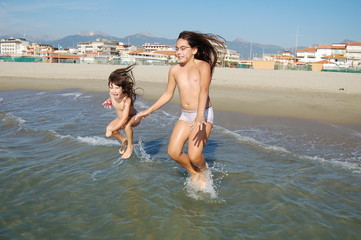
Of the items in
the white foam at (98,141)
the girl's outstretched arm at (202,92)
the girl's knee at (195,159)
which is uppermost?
the girl's outstretched arm at (202,92)

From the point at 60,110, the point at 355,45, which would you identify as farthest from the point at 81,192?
the point at 355,45

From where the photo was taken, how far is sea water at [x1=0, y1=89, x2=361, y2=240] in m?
3.25

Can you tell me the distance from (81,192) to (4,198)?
3.10ft

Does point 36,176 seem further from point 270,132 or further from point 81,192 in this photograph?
point 270,132

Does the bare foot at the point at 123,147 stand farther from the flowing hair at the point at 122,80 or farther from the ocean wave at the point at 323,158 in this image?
the ocean wave at the point at 323,158

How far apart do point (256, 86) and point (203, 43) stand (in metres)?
17.3

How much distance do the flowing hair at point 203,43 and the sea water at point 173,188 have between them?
1.76m

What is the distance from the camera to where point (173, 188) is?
14.0ft

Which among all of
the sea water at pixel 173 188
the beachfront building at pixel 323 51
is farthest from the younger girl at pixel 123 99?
the beachfront building at pixel 323 51

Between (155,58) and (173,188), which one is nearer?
(173,188)

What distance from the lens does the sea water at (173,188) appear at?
128 inches

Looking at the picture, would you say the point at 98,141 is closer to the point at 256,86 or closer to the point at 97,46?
the point at 256,86

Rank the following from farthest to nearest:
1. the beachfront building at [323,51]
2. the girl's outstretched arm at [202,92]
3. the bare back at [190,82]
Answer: the beachfront building at [323,51] → the bare back at [190,82] → the girl's outstretched arm at [202,92]

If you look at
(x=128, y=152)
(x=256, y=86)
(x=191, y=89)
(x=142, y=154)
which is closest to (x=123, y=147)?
(x=128, y=152)
